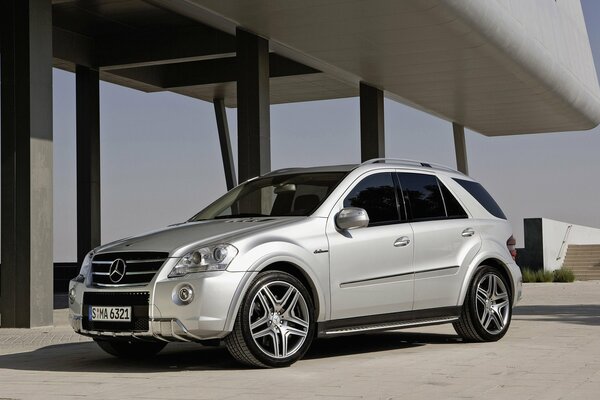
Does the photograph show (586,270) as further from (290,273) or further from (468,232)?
(290,273)

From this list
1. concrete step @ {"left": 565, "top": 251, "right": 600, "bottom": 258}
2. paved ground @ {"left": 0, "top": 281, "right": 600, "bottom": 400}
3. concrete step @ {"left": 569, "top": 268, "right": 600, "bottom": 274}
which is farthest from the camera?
concrete step @ {"left": 565, "top": 251, "right": 600, "bottom": 258}

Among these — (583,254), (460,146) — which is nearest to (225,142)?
(460,146)

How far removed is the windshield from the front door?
248 mm

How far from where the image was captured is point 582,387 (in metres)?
7.24

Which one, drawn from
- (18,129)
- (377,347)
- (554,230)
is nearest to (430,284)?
(377,347)

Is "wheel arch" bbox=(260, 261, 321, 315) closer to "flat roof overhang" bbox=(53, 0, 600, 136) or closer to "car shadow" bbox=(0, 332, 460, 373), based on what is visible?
"car shadow" bbox=(0, 332, 460, 373)

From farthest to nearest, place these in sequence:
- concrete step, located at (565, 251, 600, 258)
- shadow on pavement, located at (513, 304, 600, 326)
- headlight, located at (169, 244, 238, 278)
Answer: concrete step, located at (565, 251, 600, 258) → shadow on pavement, located at (513, 304, 600, 326) → headlight, located at (169, 244, 238, 278)

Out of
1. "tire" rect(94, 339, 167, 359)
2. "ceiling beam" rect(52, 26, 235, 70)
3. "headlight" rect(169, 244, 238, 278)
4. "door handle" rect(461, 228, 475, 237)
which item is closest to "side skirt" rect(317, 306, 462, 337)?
"door handle" rect(461, 228, 475, 237)

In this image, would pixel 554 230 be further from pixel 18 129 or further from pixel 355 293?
pixel 355 293

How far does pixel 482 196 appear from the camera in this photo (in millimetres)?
11320

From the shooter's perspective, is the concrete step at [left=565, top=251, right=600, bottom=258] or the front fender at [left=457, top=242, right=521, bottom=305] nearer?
the front fender at [left=457, top=242, right=521, bottom=305]

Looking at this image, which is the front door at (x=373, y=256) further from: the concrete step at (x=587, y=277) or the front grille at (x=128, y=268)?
the concrete step at (x=587, y=277)

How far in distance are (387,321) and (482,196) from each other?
2.44m

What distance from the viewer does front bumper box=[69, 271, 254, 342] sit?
26.7 ft
